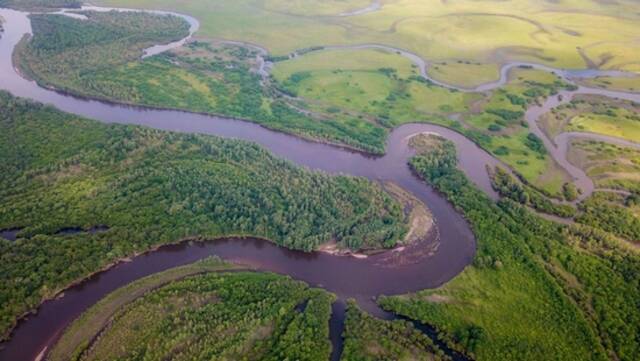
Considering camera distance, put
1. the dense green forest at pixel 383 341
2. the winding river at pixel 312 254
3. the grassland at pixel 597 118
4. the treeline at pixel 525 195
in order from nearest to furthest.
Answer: the dense green forest at pixel 383 341 → the winding river at pixel 312 254 → the treeline at pixel 525 195 → the grassland at pixel 597 118

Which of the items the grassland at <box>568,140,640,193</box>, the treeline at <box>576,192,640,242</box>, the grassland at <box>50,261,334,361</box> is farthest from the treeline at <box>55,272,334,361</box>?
the grassland at <box>568,140,640,193</box>

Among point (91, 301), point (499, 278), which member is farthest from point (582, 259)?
point (91, 301)

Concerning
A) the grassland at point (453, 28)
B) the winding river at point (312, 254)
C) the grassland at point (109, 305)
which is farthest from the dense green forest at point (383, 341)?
the grassland at point (453, 28)

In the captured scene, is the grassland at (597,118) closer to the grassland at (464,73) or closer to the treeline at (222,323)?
the grassland at (464,73)

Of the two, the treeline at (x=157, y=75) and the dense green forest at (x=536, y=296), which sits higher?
the treeline at (x=157, y=75)

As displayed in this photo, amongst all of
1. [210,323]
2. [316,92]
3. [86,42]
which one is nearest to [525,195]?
[316,92]

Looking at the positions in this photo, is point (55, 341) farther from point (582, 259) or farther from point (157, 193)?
point (582, 259)

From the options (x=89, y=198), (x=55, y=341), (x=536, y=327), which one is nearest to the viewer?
(x=55, y=341)
